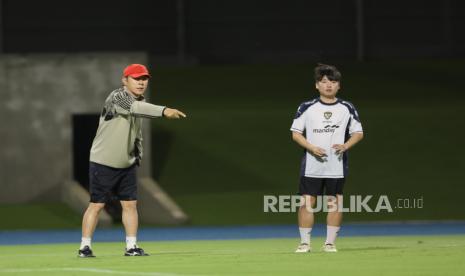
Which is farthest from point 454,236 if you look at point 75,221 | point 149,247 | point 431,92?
point 431,92

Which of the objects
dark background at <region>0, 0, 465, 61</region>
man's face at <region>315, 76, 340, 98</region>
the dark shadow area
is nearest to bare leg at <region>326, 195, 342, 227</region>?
man's face at <region>315, 76, 340, 98</region>

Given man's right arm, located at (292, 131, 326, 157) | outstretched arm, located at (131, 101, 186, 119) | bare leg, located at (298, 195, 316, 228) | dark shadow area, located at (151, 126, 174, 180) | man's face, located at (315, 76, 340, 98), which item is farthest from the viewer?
dark shadow area, located at (151, 126, 174, 180)

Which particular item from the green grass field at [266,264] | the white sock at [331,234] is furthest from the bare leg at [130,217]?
the white sock at [331,234]

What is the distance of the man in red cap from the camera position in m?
13.5

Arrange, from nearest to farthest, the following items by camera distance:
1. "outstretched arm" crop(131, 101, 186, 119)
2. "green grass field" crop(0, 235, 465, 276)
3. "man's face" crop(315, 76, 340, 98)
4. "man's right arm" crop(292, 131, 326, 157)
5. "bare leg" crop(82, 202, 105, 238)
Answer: "green grass field" crop(0, 235, 465, 276), "outstretched arm" crop(131, 101, 186, 119), "bare leg" crop(82, 202, 105, 238), "man's right arm" crop(292, 131, 326, 157), "man's face" crop(315, 76, 340, 98)

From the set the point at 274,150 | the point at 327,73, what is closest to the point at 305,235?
the point at 327,73

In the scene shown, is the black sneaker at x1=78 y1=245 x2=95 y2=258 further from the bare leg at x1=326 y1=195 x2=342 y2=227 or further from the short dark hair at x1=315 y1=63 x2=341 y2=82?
the short dark hair at x1=315 y1=63 x2=341 y2=82

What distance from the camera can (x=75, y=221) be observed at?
24.0 meters

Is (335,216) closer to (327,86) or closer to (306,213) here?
(306,213)

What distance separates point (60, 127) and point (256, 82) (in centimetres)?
1173

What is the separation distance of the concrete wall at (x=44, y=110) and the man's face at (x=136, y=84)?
1143 centimetres

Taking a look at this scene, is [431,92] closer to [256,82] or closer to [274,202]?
[256,82]

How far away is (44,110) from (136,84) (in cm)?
1207

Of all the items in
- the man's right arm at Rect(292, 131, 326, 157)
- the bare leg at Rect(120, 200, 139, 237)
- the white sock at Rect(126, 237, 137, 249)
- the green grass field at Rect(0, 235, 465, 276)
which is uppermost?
the man's right arm at Rect(292, 131, 326, 157)
